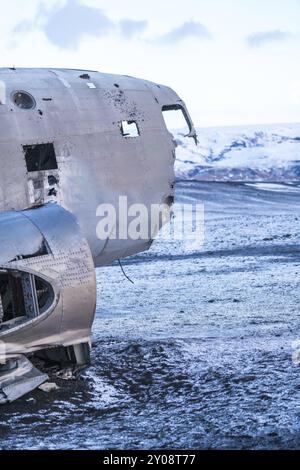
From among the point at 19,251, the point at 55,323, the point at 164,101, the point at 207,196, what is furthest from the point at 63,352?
the point at 207,196

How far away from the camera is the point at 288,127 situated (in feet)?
333

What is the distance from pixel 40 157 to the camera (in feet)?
49.3

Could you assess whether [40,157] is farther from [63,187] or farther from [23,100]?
[23,100]

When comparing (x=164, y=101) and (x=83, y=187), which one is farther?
(x=164, y=101)

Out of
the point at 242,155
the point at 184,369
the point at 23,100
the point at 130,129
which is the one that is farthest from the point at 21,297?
the point at 242,155

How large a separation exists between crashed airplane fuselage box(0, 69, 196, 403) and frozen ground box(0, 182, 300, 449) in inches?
38.0

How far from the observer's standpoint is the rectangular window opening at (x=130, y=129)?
16281 millimetres

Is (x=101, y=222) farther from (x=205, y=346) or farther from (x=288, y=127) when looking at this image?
(x=288, y=127)

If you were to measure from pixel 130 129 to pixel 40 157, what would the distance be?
7.22ft

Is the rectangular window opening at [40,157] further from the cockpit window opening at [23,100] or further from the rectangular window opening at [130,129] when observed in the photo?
the rectangular window opening at [130,129]

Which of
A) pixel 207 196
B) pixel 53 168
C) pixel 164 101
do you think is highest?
pixel 164 101

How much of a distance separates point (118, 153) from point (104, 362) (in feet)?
13.1

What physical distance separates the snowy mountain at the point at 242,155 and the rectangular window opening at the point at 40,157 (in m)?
62.9

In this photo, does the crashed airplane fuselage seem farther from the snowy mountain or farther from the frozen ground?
the snowy mountain
